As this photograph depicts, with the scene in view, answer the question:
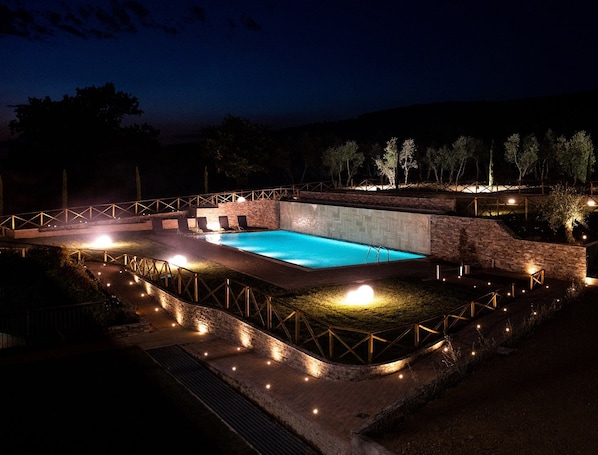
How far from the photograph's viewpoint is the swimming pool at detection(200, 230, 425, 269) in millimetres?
19234

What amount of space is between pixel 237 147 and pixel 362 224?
55.1 ft

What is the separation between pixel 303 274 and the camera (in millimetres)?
15844

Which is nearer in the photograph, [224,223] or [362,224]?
[362,224]

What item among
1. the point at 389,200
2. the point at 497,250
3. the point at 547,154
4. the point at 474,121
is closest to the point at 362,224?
the point at 389,200

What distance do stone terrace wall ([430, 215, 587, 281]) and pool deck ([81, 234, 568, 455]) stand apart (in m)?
0.69

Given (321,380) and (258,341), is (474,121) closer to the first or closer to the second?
(258,341)

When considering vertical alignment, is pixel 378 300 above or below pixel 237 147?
below

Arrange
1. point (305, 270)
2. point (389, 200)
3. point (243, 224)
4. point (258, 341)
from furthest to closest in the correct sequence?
point (243, 224) → point (389, 200) → point (305, 270) → point (258, 341)

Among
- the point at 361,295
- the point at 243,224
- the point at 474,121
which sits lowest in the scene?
the point at 361,295

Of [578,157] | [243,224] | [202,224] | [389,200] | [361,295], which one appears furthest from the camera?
[578,157]

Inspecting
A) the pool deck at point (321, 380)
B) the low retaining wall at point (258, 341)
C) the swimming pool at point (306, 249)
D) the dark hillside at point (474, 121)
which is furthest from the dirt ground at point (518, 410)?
the dark hillside at point (474, 121)

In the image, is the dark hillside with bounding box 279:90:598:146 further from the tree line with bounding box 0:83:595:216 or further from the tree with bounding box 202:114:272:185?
the tree with bounding box 202:114:272:185

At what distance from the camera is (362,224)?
73.4 feet

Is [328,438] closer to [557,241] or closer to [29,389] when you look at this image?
[29,389]
